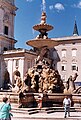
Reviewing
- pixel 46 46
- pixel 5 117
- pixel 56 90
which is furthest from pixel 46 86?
pixel 5 117

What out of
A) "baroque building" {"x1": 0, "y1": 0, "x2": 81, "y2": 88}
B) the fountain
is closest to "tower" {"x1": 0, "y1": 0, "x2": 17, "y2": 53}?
"baroque building" {"x1": 0, "y1": 0, "x2": 81, "y2": 88}

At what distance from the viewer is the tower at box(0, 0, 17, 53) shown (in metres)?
57.5

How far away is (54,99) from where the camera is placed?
17.4m

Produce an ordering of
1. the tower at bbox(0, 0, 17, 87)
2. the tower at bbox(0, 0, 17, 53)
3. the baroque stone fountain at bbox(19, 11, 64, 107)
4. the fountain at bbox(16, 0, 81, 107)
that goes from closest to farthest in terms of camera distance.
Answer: the fountain at bbox(16, 0, 81, 107)
the baroque stone fountain at bbox(19, 11, 64, 107)
the tower at bbox(0, 0, 17, 87)
the tower at bbox(0, 0, 17, 53)

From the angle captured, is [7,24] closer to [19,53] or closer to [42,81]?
[19,53]

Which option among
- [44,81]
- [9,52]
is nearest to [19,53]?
[9,52]

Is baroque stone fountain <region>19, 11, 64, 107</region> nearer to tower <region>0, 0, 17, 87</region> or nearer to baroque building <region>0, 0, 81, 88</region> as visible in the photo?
baroque building <region>0, 0, 81, 88</region>

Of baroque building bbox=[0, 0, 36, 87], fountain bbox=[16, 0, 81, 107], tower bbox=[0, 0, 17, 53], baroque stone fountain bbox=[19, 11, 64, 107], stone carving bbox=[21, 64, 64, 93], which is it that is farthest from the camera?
tower bbox=[0, 0, 17, 53]

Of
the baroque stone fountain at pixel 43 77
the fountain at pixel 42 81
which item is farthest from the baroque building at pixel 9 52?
the baroque stone fountain at pixel 43 77

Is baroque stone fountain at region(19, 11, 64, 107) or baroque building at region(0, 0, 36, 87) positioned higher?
baroque building at region(0, 0, 36, 87)

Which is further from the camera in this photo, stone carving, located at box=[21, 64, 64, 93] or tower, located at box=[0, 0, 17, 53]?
tower, located at box=[0, 0, 17, 53]

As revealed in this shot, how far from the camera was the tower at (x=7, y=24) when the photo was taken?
57.5 m

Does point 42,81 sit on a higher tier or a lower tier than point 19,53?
lower

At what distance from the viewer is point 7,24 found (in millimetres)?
60031
